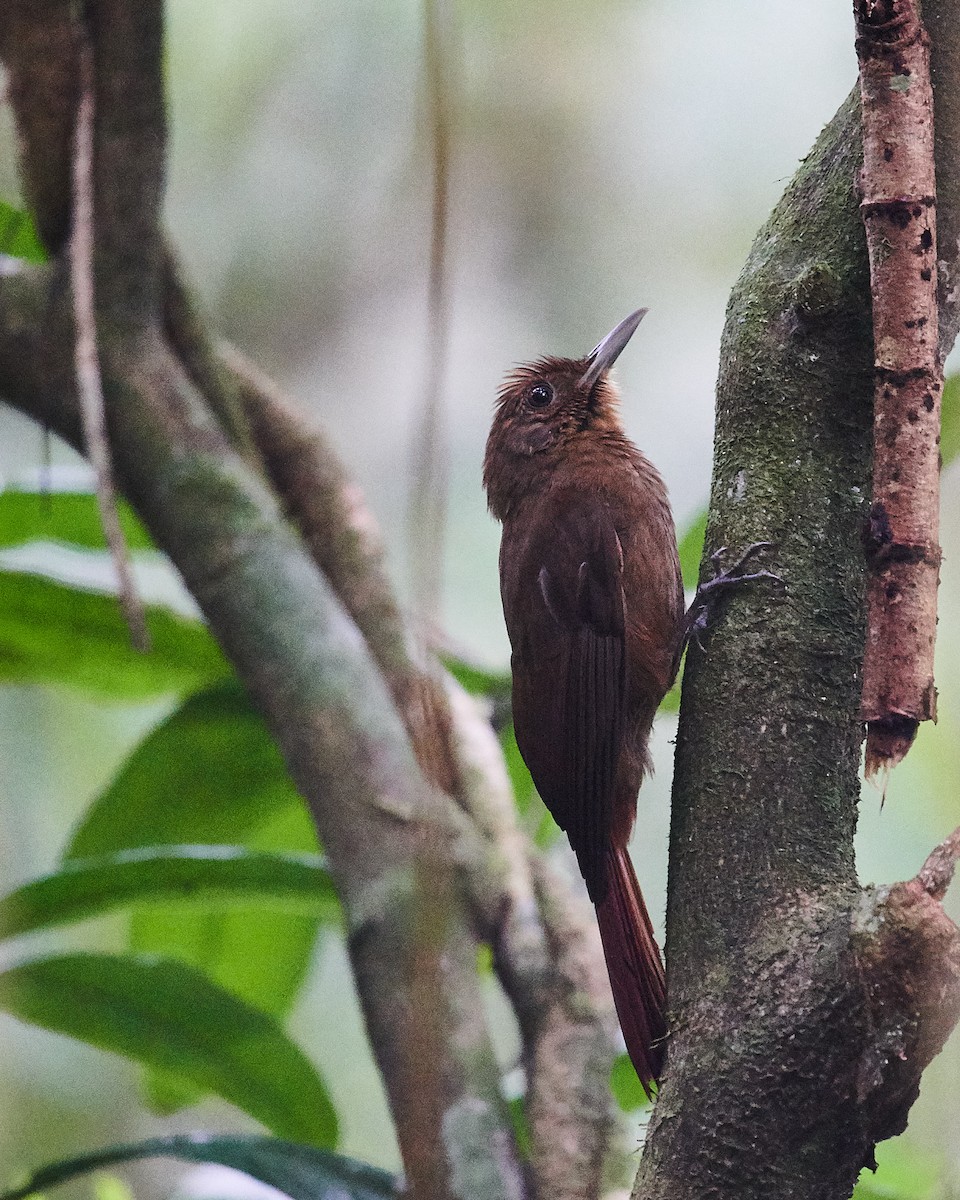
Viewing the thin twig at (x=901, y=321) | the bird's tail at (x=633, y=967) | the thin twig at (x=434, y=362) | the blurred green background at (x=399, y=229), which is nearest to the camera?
the thin twig at (x=434, y=362)

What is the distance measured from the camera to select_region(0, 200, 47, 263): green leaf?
8.24 ft

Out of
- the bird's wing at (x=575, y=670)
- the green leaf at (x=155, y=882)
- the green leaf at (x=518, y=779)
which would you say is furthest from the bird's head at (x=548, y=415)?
the green leaf at (x=155, y=882)

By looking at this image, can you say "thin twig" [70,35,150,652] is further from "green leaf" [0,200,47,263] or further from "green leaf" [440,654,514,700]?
"green leaf" [440,654,514,700]

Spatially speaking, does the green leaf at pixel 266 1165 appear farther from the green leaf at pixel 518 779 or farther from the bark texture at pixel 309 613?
the green leaf at pixel 518 779

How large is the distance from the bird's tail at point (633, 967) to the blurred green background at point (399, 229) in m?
1.49

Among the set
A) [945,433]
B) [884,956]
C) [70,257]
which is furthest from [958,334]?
[70,257]

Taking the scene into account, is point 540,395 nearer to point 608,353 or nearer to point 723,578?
point 608,353

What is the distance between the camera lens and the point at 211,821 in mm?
2391

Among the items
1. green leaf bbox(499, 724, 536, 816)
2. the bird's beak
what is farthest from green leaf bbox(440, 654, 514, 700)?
the bird's beak

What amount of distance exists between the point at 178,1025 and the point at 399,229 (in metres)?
2.75

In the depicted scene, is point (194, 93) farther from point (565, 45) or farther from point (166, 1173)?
point (166, 1173)

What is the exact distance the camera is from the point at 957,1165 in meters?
0.75

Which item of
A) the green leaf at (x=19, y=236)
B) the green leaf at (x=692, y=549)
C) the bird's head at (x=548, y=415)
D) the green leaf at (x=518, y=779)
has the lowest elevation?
the green leaf at (x=518, y=779)

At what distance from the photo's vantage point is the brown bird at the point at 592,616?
5.52ft
